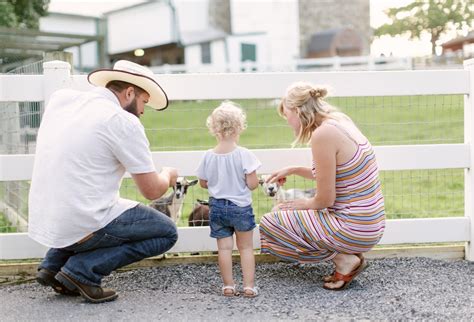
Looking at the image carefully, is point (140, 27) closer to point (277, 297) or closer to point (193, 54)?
point (193, 54)

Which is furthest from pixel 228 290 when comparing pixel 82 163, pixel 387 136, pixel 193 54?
pixel 193 54

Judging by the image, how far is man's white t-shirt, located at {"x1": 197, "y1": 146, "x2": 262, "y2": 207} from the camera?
13.1 feet

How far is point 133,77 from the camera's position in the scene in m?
3.84

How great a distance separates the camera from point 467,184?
15.7ft

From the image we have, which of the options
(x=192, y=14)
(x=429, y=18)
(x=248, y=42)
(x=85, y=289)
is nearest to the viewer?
(x=85, y=289)

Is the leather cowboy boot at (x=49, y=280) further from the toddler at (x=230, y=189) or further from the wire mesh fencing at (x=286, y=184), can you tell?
the wire mesh fencing at (x=286, y=184)

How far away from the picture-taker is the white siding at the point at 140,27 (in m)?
29.9

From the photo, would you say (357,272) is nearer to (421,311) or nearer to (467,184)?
(421,311)

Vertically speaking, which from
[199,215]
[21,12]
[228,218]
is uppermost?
[21,12]

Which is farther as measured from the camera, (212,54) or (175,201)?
(212,54)

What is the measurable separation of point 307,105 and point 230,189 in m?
0.68

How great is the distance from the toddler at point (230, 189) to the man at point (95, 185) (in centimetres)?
28

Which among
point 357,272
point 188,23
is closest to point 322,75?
point 357,272

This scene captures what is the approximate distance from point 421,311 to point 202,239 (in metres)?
1.61
